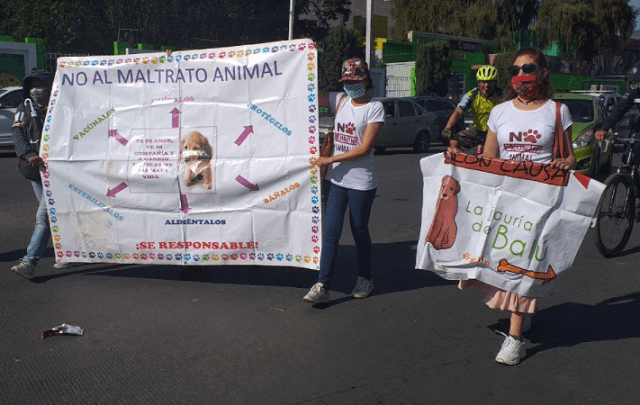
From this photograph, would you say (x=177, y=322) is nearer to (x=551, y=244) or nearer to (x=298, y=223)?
(x=298, y=223)

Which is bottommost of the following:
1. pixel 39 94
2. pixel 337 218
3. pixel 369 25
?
pixel 337 218

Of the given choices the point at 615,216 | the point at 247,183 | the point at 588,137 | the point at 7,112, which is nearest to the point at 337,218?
the point at 247,183

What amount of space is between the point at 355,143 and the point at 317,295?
1150 mm

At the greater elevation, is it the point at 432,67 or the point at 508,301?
the point at 432,67

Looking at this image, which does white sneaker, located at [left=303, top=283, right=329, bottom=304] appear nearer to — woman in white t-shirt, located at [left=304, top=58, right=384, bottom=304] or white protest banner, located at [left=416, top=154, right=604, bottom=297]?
woman in white t-shirt, located at [left=304, top=58, right=384, bottom=304]

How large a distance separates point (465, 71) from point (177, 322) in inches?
1501

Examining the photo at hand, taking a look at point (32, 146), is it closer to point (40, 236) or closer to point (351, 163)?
point (40, 236)

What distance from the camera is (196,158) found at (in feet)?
18.1

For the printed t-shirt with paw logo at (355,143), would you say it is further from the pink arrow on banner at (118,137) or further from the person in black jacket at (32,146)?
the person in black jacket at (32,146)

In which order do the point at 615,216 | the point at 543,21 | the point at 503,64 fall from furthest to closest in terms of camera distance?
1. the point at 543,21
2. the point at 503,64
3. the point at 615,216

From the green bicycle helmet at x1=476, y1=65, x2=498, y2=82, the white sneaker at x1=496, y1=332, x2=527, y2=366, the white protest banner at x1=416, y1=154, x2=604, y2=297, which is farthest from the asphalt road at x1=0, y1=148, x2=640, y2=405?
the green bicycle helmet at x1=476, y1=65, x2=498, y2=82

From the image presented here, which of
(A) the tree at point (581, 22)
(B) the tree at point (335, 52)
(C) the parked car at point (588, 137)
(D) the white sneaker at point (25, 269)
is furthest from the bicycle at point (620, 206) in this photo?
(A) the tree at point (581, 22)

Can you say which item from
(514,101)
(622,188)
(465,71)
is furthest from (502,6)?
(514,101)

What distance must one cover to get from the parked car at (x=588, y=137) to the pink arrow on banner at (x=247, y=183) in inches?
286
